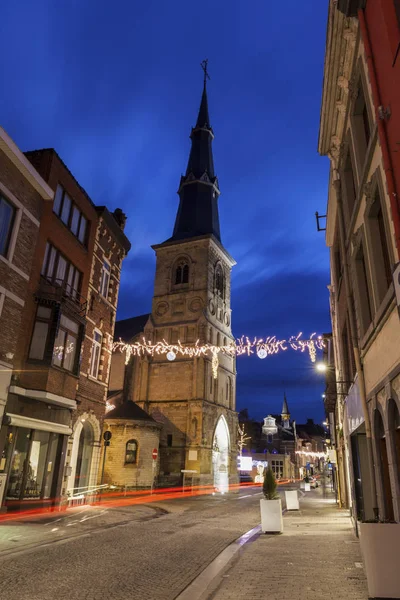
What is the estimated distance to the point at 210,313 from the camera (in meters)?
48.4

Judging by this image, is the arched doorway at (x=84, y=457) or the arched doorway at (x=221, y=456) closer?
the arched doorway at (x=84, y=457)

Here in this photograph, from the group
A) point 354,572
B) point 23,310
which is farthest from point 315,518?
point 23,310

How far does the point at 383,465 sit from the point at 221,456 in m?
40.7

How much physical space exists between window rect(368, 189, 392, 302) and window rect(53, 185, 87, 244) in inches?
501

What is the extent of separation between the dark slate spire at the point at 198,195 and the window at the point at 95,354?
108ft

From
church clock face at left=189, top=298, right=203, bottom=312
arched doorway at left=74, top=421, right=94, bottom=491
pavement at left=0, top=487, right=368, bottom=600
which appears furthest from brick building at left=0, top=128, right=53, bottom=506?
church clock face at left=189, top=298, right=203, bottom=312

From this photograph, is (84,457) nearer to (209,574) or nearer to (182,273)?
(209,574)

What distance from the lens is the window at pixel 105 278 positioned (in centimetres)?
2197

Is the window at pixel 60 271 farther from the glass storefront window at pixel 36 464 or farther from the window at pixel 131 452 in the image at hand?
the window at pixel 131 452

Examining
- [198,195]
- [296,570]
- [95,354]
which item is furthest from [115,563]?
[198,195]

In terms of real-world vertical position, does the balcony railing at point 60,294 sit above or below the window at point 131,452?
above

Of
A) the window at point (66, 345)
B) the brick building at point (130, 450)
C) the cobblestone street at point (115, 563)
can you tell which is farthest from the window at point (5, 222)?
the brick building at point (130, 450)

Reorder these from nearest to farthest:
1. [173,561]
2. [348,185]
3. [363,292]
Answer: [173,561] → [363,292] → [348,185]

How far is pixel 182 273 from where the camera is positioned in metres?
51.8
